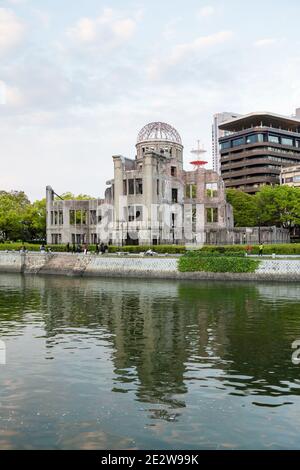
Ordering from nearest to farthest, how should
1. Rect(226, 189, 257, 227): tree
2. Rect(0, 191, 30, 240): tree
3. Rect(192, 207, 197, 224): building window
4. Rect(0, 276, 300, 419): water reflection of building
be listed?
Rect(0, 276, 300, 419): water reflection of building < Rect(192, 207, 197, 224): building window < Rect(0, 191, 30, 240): tree < Rect(226, 189, 257, 227): tree

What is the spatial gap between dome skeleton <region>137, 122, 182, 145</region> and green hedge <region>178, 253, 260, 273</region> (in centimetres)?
4785

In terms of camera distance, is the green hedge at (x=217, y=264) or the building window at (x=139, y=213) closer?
the green hedge at (x=217, y=264)

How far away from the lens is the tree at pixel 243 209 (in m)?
112

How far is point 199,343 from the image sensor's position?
886 inches

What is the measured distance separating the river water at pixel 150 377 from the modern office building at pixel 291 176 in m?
109

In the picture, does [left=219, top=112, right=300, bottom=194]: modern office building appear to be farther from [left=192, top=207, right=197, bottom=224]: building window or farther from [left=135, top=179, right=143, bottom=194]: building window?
[left=135, top=179, right=143, bottom=194]: building window

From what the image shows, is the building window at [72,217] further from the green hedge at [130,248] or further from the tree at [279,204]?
the tree at [279,204]

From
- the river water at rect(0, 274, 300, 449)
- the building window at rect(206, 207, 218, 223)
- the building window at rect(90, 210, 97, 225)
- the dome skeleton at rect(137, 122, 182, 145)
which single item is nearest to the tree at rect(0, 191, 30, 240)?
the building window at rect(90, 210, 97, 225)

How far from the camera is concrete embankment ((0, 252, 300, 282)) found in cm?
5312

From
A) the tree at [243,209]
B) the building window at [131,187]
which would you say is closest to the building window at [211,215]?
the building window at [131,187]

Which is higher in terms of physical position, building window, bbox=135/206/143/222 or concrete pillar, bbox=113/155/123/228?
concrete pillar, bbox=113/155/123/228

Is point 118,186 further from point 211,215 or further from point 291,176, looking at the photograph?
point 291,176
